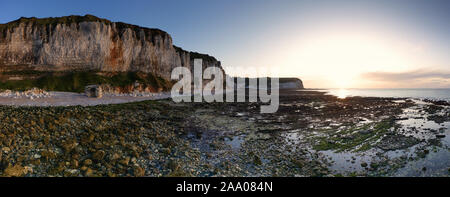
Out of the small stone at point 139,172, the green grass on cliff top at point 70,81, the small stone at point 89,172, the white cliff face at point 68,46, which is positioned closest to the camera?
the small stone at point 89,172

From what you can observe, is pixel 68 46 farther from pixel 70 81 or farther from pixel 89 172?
pixel 89 172

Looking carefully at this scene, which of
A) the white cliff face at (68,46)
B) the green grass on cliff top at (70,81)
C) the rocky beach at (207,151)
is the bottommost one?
the rocky beach at (207,151)

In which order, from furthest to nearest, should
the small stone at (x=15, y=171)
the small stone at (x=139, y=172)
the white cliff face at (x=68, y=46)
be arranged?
the white cliff face at (x=68, y=46), the small stone at (x=139, y=172), the small stone at (x=15, y=171)

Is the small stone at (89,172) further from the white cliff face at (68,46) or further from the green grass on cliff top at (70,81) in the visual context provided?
the white cliff face at (68,46)

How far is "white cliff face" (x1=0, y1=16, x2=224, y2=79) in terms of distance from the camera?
59469 mm

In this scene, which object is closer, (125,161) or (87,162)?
(87,162)

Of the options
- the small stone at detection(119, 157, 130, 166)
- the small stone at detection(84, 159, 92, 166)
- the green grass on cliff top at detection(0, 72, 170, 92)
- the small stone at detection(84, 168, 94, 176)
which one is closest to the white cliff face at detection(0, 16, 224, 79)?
the green grass on cliff top at detection(0, 72, 170, 92)

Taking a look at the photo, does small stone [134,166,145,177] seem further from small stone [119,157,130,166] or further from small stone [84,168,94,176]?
small stone [84,168,94,176]

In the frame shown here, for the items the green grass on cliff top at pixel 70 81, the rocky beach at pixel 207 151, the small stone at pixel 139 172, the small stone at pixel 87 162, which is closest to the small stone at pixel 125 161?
the rocky beach at pixel 207 151

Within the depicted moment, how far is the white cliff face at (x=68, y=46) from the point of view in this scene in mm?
59469

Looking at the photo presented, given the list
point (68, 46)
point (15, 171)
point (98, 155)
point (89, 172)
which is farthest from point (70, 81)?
point (89, 172)

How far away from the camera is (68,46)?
206 ft
